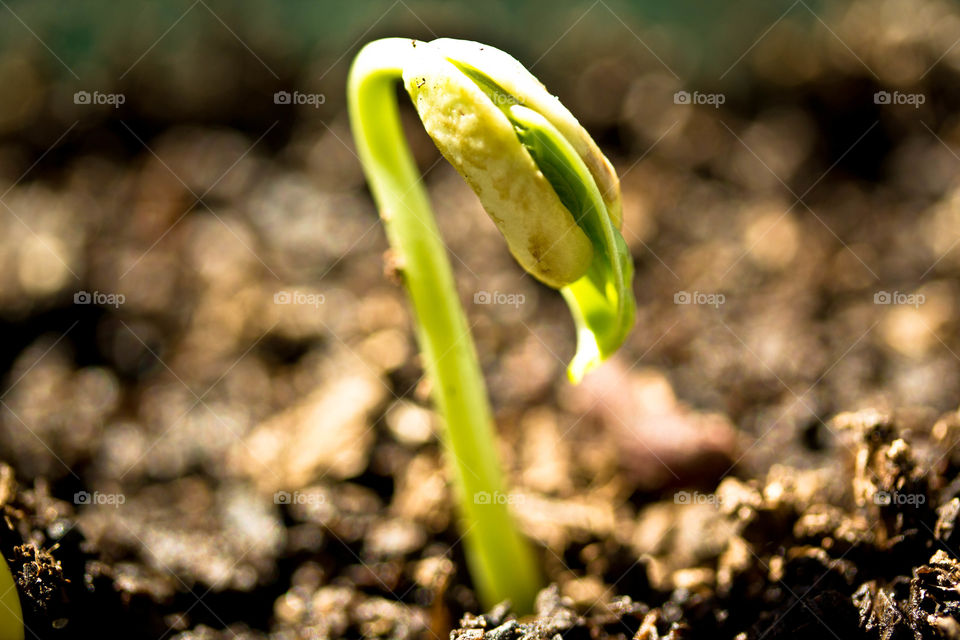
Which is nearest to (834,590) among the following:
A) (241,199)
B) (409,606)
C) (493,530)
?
(493,530)

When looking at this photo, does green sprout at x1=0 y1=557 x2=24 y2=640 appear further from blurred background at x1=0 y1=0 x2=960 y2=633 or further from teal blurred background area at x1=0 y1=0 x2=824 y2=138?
teal blurred background area at x1=0 y1=0 x2=824 y2=138

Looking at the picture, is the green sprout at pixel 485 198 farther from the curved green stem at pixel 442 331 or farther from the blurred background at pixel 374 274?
the blurred background at pixel 374 274

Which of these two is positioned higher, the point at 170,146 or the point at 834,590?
the point at 170,146

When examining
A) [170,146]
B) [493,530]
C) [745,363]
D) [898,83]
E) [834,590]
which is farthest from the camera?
[170,146]

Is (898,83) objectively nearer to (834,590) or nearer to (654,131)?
(654,131)

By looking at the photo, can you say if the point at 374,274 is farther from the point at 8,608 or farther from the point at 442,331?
the point at 8,608

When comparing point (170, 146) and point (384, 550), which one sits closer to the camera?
point (384, 550)

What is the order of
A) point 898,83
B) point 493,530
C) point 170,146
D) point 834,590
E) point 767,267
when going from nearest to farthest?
point 834,590
point 493,530
point 767,267
point 898,83
point 170,146
